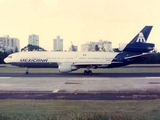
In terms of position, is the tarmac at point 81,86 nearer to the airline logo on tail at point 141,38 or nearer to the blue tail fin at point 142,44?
the blue tail fin at point 142,44

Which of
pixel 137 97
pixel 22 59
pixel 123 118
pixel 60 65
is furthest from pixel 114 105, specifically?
pixel 22 59

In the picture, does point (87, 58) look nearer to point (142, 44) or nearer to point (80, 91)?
point (142, 44)

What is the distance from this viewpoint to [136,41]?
41.2 metres

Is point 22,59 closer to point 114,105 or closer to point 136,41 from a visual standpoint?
point 136,41

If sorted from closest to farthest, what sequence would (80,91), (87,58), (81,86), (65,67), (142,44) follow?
(80,91), (81,86), (65,67), (87,58), (142,44)

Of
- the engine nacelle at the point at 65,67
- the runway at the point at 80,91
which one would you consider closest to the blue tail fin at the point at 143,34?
the engine nacelle at the point at 65,67

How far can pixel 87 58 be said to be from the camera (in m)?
40.8

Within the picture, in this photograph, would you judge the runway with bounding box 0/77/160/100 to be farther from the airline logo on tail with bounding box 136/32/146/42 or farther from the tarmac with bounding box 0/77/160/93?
the airline logo on tail with bounding box 136/32/146/42

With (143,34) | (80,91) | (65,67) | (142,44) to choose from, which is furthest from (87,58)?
(80,91)

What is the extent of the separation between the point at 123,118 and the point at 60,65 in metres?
30.5

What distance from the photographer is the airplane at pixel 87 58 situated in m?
39.8

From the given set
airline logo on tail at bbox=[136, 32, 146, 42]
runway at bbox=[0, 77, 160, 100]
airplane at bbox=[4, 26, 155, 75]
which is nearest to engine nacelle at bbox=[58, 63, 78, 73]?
airplane at bbox=[4, 26, 155, 75]

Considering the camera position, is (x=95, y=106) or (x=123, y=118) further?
(x=95, y=106)

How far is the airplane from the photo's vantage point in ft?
131
